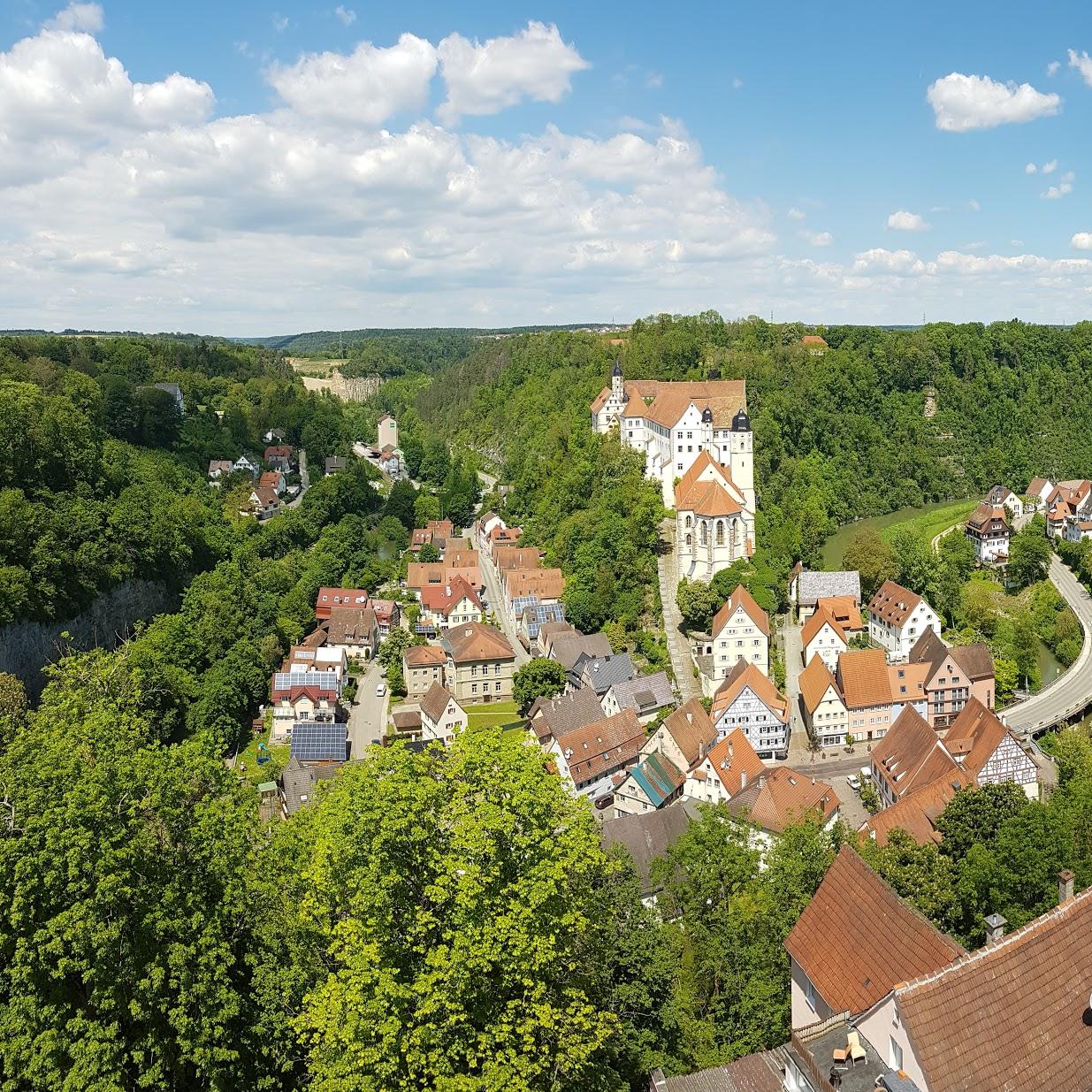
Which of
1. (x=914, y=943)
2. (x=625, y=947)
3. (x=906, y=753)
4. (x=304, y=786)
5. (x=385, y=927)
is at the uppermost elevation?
(x=385, y=927)

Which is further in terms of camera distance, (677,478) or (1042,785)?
(677,478)

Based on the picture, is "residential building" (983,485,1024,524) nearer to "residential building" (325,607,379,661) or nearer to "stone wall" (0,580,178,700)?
"residential building" (325,607,379,661)

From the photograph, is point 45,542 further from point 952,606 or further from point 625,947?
point 952,606

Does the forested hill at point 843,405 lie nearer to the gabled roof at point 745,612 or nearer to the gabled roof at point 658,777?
the gabled roof at point 745,612

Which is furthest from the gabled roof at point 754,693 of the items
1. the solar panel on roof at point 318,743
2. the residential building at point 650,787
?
the solar panel on roof at point 318,743

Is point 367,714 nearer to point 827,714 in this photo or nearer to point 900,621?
point 827,714

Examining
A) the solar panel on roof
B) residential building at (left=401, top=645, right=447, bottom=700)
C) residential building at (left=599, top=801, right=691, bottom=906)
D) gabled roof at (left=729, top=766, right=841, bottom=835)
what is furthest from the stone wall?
gabled roof at (left=729, top=766, right=841, bottom=835)

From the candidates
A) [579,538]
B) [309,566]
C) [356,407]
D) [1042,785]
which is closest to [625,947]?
[1042,785]

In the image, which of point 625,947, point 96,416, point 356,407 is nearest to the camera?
point 625,947
